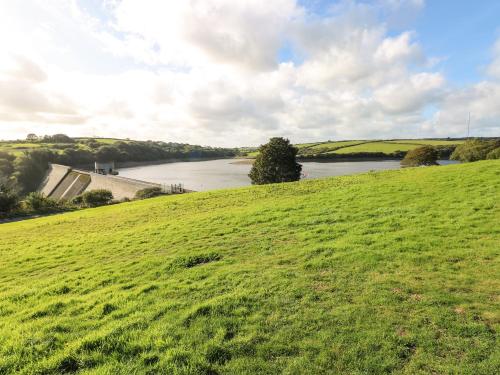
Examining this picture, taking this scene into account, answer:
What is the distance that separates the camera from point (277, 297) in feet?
24.6

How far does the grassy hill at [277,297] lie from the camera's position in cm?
550

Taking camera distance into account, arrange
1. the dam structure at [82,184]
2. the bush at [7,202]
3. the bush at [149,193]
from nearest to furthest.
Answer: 1. the bush at [7,202]
2. the bush at [149,193]
3. the dam structure at [82,184]

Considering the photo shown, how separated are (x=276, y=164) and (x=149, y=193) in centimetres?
2222

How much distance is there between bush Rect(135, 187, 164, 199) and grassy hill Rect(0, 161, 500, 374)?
37.4 m

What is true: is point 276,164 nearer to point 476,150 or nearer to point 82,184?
point 476,150

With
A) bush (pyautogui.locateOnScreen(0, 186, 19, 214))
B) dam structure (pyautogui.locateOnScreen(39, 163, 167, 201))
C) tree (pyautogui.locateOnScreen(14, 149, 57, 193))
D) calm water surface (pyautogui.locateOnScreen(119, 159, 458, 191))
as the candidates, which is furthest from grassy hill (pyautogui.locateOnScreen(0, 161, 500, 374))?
tree (pyautogui.locateOnScreen(14, 149, 57, 193))

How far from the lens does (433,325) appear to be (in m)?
6.04

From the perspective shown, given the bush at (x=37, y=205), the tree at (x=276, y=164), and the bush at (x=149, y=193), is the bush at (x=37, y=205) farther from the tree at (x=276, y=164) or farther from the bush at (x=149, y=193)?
the tree at (x=276, y=164)

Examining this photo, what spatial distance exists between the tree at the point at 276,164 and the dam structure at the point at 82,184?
65.0ft

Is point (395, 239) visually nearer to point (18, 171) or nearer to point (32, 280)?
point (32, 280)

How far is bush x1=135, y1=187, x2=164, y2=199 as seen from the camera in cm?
5291

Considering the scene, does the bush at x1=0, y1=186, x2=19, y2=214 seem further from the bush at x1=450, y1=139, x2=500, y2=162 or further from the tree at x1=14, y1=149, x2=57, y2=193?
the bush at x1=450, y1=139, x2=500, y2=162

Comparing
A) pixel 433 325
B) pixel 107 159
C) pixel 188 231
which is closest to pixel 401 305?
pixel 433 325

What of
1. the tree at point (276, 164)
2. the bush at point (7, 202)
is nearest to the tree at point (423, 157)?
the tree at point (276, 164)
